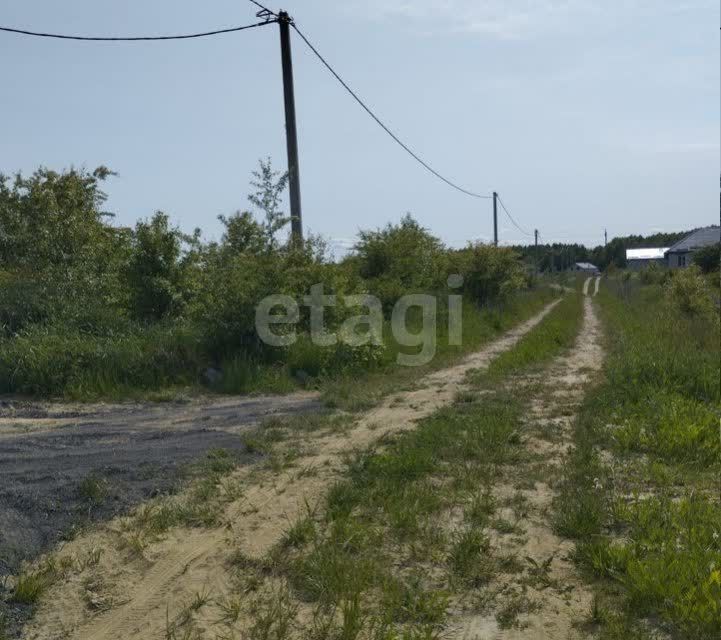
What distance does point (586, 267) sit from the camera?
10588 centimetres

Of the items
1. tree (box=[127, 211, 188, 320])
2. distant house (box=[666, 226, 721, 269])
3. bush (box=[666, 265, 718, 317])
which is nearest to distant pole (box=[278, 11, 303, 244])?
tree (box=[127, 211, 188, 320])

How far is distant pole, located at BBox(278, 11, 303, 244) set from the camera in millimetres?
12203

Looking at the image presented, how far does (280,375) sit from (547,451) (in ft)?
16.0

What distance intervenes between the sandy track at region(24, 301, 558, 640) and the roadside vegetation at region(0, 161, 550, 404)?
387cm

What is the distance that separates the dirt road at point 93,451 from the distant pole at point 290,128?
4.01 meters

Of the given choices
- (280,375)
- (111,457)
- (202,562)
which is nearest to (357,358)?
(280,375)

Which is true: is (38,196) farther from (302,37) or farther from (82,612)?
(82,612)

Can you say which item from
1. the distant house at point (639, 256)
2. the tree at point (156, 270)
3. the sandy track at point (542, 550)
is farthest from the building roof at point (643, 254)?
the sandy track at point (542, 550)

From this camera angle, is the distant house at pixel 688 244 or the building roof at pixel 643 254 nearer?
the distant house at pixel 688 244

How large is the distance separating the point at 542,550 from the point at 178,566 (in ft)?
6.61

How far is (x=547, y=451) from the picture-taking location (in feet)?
20.4

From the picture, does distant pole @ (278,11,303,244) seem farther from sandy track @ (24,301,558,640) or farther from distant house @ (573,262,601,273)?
distant house @ (573,262,601,273)

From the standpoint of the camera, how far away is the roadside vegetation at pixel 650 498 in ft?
11.0

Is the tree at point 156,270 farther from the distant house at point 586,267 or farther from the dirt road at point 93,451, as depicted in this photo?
the distant house at point 586,267
